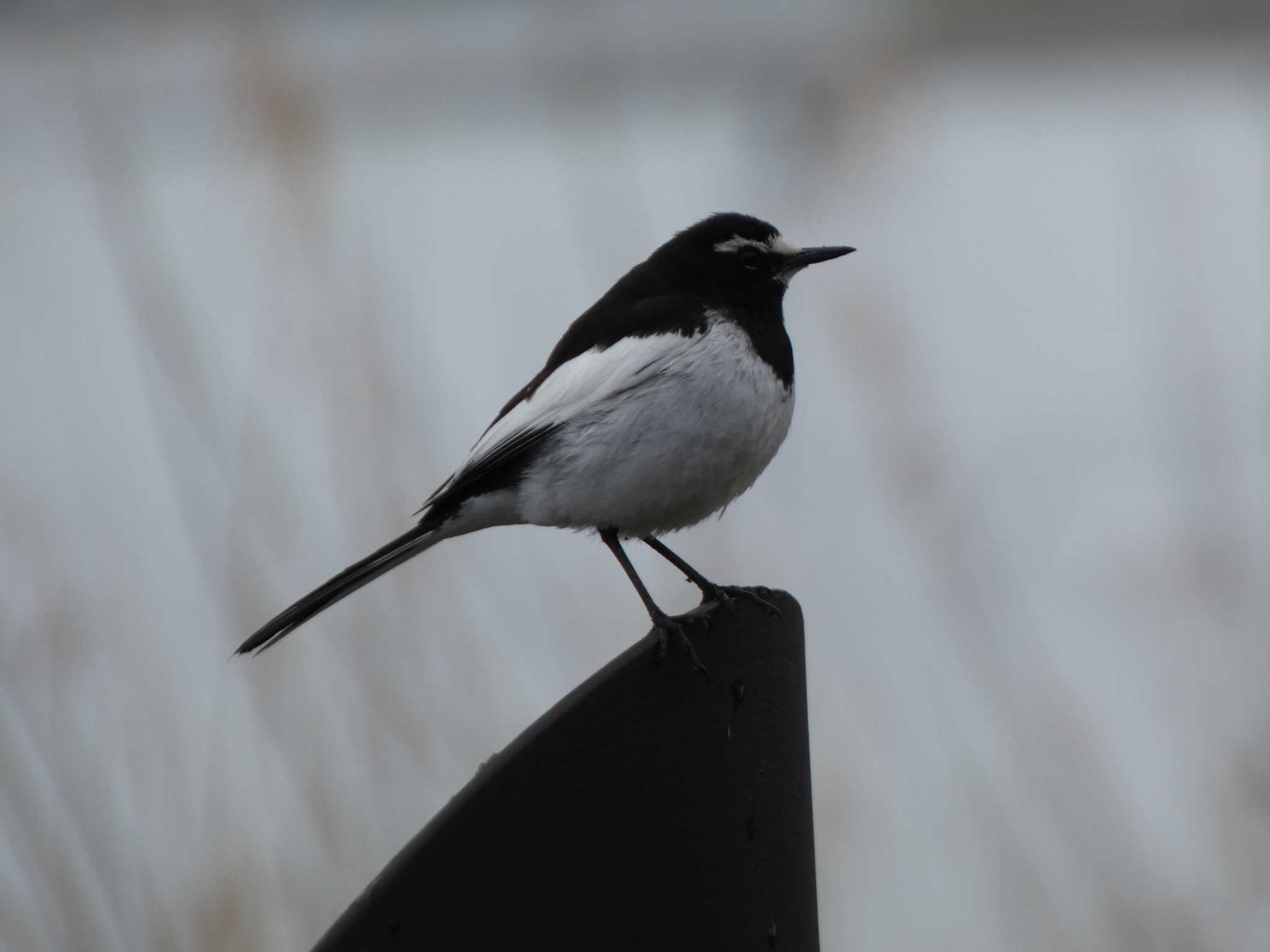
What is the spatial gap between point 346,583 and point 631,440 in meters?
0.58

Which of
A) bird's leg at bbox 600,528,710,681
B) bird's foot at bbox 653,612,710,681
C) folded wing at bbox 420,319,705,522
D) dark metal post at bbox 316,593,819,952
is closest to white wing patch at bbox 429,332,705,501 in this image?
folded wing at bbox 420,319,705,522

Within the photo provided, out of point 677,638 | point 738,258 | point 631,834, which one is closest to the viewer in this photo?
point 631,834

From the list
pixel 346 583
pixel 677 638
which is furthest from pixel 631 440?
pixel 677 638

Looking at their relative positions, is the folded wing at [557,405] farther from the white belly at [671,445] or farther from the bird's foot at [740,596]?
the bird's foot at [740,596]

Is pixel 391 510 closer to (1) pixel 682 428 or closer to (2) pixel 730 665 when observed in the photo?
(1) pixel 682 428

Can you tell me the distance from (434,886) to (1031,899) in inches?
70.8

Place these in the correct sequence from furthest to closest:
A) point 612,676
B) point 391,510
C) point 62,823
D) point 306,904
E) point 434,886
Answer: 1. point 391,510
2. point 306,904
3. point 62,823
4. point 612,676
5. point 434,886

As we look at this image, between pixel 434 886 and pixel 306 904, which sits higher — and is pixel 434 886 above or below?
above

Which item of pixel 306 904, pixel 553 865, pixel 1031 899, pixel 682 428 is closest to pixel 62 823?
pixel 306 904

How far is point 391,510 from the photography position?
9.82 feet

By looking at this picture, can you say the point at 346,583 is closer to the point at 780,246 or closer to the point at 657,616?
the point at 657,616

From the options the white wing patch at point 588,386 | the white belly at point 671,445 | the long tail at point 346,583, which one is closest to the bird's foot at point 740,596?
the white belly at point 671,445

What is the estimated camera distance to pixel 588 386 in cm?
278

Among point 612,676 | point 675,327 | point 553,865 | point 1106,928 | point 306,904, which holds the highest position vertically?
point 675,327
